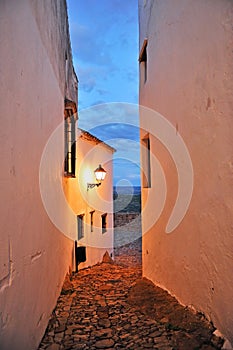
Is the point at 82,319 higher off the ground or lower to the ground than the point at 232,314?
lower

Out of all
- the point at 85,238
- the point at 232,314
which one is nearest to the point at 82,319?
the point at 232,314

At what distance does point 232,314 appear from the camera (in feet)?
8.17

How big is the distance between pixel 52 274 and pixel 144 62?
4.75 metres

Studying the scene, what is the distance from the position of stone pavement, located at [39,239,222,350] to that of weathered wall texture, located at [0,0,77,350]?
35 centimetres

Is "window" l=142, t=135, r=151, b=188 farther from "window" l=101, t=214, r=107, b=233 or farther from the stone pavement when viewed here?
"window" l=101, t=214, r=107, b=233

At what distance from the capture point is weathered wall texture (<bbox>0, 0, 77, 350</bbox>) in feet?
6.51

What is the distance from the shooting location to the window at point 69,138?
573 cm

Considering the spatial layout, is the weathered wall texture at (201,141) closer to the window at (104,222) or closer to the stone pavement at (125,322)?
the stone pavement at (125,322)

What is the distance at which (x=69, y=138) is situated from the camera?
238 inches

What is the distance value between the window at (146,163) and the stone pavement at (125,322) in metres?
2.10

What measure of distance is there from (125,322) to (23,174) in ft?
7.63

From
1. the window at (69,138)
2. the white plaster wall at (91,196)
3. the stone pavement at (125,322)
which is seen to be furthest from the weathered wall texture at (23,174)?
the white plaster wall at (91,196)

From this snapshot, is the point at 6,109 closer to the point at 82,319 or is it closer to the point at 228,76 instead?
the point at 228,76

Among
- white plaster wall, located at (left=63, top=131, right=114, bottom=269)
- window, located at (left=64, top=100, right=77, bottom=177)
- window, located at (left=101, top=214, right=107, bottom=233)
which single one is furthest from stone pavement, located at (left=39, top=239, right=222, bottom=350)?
window, located at (left=101, top=214, right=107, bottom=233)
